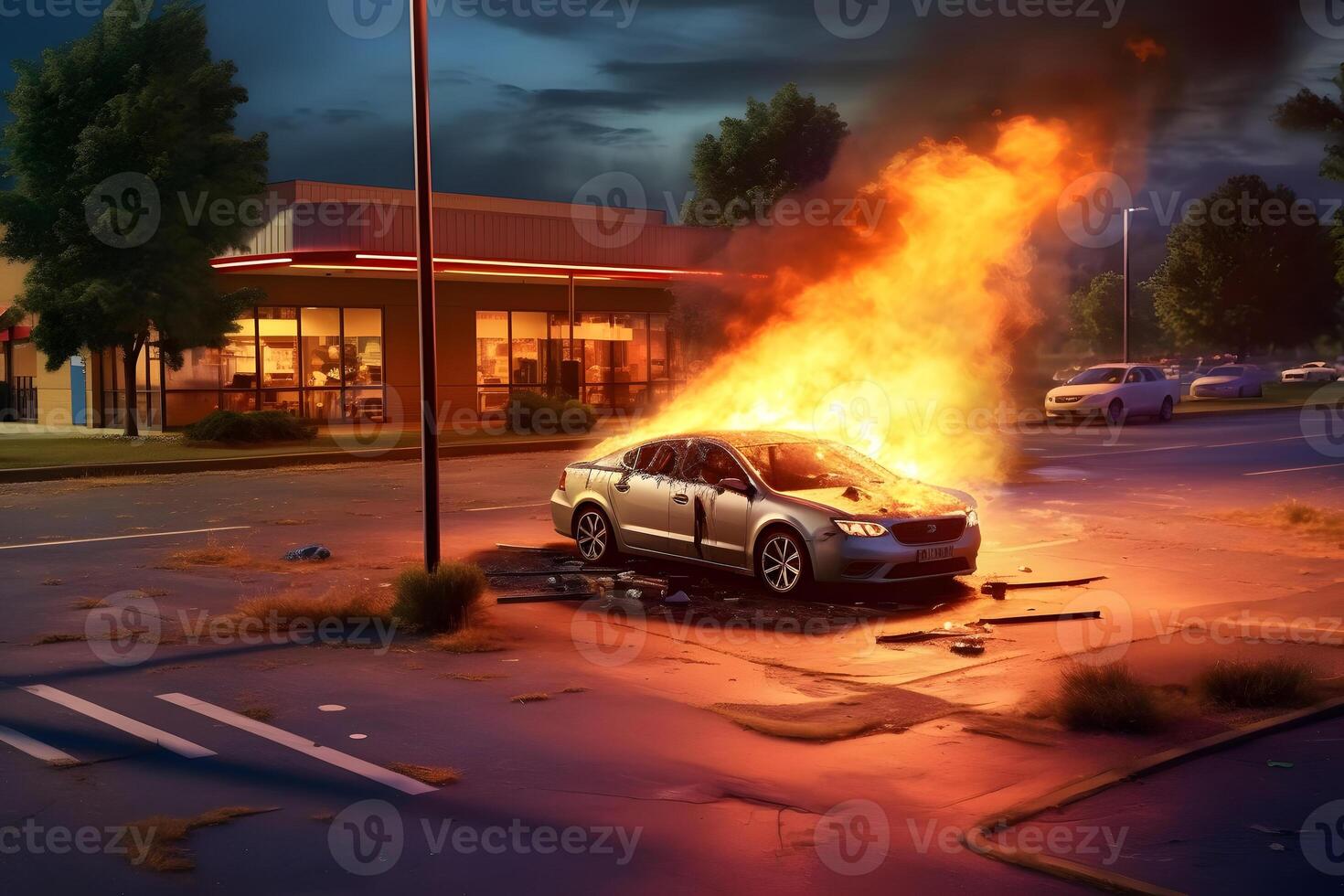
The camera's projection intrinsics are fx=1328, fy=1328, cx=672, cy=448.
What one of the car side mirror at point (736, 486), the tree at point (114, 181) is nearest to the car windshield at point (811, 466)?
the car side mirror at point (736, 486)

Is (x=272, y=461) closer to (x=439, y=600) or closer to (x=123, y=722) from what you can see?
(x=439, y=600)

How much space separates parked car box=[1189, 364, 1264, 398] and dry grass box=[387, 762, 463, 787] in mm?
52116

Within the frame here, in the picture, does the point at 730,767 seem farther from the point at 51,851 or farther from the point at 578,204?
the point at 578,204

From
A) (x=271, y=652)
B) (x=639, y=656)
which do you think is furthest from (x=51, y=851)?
(x=639, y=656)

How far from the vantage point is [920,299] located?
18.1 meters

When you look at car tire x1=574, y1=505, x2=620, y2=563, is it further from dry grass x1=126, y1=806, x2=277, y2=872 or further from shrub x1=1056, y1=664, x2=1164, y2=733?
dry grass x1=126, y1=806, x2=277, y2=872

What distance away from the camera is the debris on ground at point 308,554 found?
13492 mm

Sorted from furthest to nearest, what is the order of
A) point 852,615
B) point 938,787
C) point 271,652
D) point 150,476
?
point 150,476 → point 852,615 → point 271,652 → point 938,787

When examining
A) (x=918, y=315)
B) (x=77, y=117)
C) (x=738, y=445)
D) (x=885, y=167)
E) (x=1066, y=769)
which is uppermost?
(x=77, y=117)

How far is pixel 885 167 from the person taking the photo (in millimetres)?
18516

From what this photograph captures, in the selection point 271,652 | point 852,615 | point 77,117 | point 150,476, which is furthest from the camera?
point 77,117

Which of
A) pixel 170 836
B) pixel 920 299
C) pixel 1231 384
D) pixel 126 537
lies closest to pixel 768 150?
pixel 1231 384

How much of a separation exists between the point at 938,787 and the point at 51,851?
4.02 metres

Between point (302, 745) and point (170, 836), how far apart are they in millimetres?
1440
